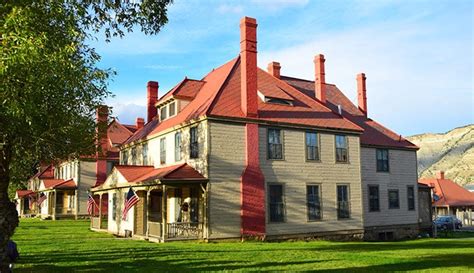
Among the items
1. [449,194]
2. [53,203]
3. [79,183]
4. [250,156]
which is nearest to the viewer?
[250,156]

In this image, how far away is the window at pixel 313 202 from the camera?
82.6 feet

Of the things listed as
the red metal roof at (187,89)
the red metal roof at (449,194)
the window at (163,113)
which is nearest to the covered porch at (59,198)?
the window at (163,113)

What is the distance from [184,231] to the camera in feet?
72.7

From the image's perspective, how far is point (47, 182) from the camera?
49156 millimetres

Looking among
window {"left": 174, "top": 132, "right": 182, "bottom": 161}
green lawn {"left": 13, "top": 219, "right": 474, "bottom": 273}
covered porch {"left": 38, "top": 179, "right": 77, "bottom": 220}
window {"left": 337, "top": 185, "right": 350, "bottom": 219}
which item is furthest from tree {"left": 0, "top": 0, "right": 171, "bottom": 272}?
covered porch {"left": 38, "top": 179, "right": 77, "bottom": 220}

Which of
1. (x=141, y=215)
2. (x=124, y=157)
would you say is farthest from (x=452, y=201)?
(x=141, y=215)

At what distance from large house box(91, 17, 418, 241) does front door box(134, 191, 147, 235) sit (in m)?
0.06

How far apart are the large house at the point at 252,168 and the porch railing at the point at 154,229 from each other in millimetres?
63

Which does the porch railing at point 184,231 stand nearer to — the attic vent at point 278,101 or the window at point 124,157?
the attic vent at point 278,101

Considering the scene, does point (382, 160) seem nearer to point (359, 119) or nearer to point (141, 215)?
point (359, 119)

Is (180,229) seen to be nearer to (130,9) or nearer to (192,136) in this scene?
(192,136)

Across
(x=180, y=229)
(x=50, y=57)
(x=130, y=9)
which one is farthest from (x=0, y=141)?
(x=180, y=229)

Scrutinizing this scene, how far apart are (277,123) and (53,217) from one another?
99.0 feet

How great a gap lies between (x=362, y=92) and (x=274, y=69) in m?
8.72
